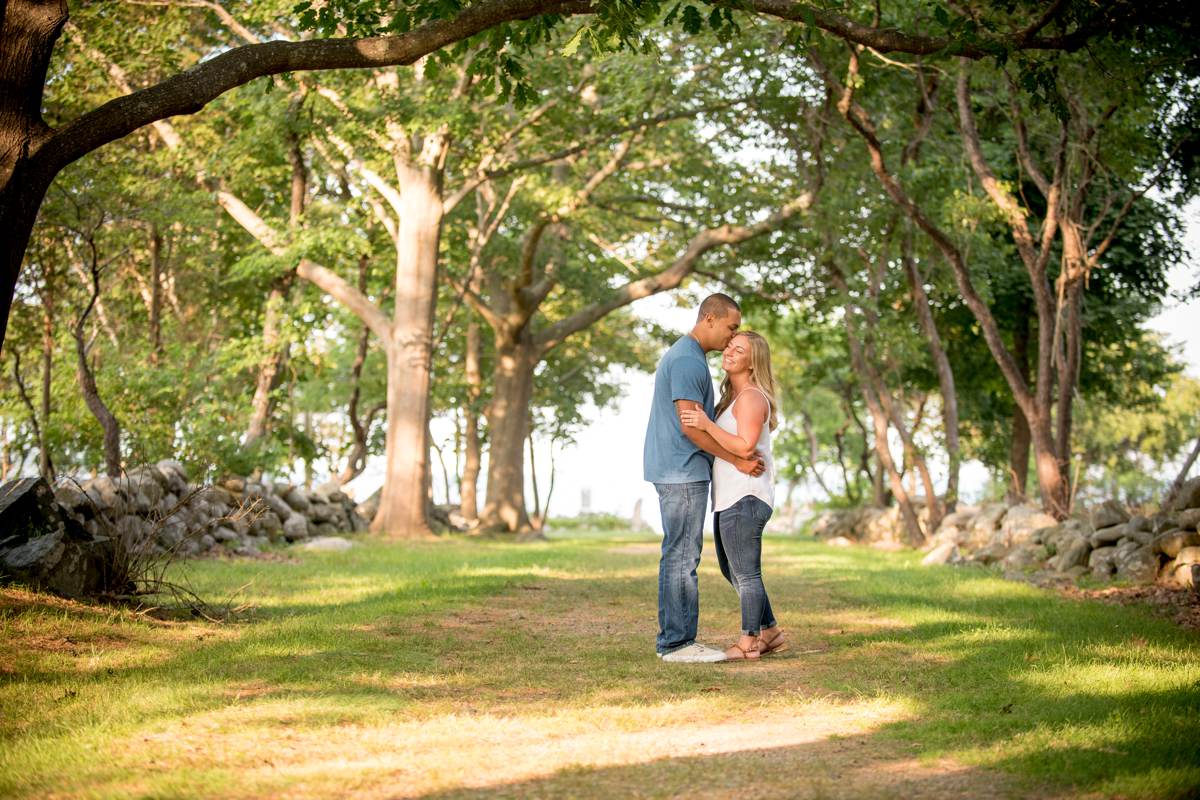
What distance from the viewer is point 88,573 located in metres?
8.80

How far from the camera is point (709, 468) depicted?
773 cm

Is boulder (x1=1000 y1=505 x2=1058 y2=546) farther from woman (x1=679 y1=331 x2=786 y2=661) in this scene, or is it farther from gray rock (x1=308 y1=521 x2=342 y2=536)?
gray rock (x1=308 y1=521 x2=342 y2=536)

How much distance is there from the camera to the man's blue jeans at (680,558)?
753cm

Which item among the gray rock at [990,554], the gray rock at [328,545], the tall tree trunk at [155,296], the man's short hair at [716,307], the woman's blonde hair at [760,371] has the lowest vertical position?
the gray rock at [990,554]

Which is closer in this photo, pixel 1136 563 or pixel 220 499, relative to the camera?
pixel 1136 563

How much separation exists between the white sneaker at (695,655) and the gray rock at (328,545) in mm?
11698

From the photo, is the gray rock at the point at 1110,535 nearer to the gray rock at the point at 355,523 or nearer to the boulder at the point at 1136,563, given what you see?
the boulder at the point at 1136,563

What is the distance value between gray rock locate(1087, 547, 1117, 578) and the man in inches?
305

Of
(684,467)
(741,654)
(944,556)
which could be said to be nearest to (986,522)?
(944,556)

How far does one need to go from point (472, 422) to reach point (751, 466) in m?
31.3

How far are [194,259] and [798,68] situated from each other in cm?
1408

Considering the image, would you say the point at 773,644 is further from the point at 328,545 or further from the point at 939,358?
the point at 939,358

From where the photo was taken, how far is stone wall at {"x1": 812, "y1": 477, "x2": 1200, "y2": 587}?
12070 millimetres

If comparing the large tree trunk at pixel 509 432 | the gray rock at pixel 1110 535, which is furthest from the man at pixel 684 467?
the large tree trunk at pixel 509 432
